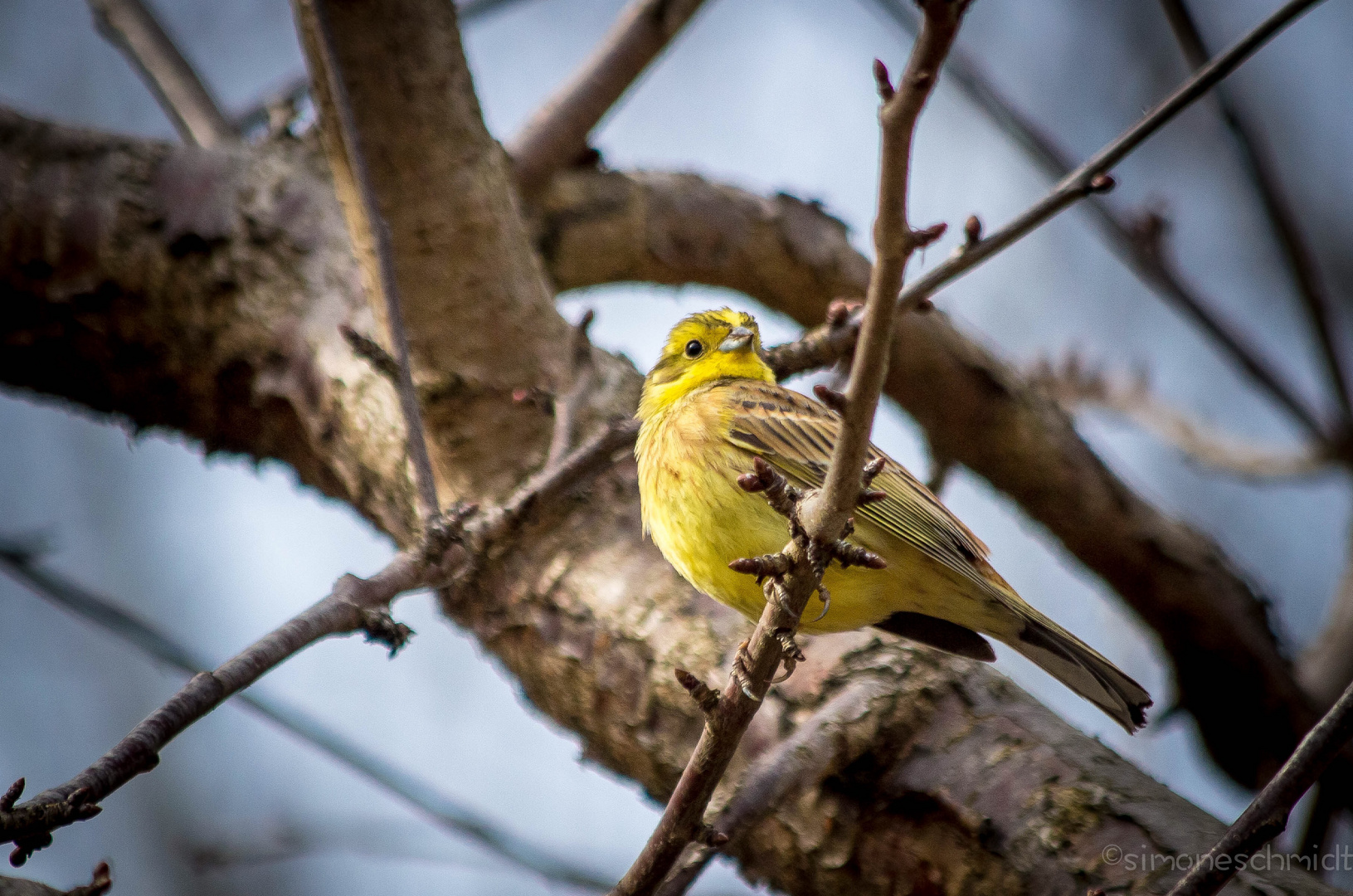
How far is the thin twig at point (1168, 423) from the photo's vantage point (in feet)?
18.3

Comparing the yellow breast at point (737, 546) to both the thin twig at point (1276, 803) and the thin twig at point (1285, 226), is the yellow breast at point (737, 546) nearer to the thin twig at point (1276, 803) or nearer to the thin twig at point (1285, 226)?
the thin twig at point (1276, 803)

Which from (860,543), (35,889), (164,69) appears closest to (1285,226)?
(860,543)

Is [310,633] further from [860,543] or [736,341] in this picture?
[736,341]

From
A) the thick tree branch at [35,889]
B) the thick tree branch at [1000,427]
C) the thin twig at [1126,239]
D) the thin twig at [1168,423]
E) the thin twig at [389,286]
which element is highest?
the thin twig at [1168,423]

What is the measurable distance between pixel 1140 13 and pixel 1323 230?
2.46 metres

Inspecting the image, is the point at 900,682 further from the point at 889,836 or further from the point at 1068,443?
the point at 1068,443

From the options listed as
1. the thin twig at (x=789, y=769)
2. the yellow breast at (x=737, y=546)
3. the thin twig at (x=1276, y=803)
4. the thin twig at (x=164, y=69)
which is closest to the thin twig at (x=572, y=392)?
the yellow breast at (x=737, y=546)

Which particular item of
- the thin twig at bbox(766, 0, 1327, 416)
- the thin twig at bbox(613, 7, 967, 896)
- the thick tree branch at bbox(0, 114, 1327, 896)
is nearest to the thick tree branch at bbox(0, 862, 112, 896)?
the thin twig at bbox(613, 7, 967, 896)

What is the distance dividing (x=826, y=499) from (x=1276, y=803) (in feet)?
2.61

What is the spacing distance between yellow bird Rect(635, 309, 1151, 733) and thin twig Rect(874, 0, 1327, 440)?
1.83 m

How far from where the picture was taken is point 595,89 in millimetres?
4578

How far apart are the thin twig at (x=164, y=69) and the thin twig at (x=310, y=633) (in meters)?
3.40

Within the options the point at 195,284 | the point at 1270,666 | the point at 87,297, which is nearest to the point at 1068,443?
the point at 1270,666

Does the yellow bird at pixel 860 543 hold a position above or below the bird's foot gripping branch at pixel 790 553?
above
